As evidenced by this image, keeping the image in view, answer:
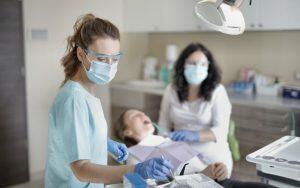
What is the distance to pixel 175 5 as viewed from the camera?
3.33 metres

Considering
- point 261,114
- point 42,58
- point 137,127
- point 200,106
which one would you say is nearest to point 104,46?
point 137,127

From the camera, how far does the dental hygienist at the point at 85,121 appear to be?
4.00 feet

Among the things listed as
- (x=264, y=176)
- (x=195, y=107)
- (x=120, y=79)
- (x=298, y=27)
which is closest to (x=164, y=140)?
(x=195, y=107)

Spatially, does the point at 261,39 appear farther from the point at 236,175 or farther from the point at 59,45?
the point at 59,45

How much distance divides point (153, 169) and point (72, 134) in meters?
0.31

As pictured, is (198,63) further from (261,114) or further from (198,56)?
(261,114)

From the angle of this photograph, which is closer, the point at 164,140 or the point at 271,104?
the point at 164,140

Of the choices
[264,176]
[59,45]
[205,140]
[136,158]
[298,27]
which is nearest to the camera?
[264,176]

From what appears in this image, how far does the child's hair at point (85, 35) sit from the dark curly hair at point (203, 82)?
3.53ft

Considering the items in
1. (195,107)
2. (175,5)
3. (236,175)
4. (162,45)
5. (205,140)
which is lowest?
(236,175)

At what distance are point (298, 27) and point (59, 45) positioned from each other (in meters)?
2.04

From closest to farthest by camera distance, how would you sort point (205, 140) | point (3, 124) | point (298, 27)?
1. point (205, 140)
2. point (298, 27)
3. point (3, 124)

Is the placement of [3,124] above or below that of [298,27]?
below

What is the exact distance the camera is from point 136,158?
1.85 m
